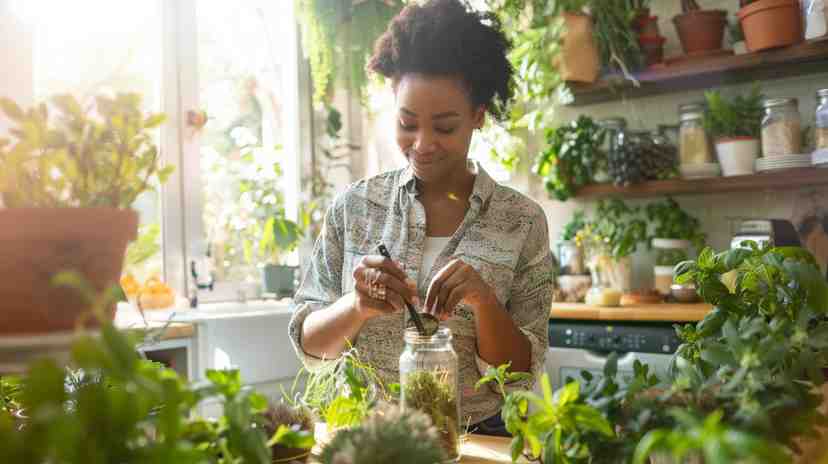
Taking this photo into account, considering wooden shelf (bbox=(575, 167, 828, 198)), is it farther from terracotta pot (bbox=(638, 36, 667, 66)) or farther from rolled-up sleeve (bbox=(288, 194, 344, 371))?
rolled-up sleeve (bbox=(288, 194, 344, 371))

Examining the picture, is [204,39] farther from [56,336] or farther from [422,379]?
[56,336]

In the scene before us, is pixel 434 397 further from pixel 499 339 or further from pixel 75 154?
pixel 75 154

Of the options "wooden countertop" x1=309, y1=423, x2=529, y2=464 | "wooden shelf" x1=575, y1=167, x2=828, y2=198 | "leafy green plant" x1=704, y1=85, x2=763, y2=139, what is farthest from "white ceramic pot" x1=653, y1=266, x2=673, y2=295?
"wooden countertop" x1=309, y1=423, x2=529, y2=464

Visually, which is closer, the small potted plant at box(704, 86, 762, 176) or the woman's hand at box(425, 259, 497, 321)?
the woman's hand at box(425, 259, 497, 321)

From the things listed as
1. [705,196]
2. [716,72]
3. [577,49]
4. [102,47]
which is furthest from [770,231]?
[102,47]

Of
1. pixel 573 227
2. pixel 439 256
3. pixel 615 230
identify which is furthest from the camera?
pixel 573 227

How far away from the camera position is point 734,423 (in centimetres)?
59

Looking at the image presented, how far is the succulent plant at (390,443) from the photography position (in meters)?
0.59

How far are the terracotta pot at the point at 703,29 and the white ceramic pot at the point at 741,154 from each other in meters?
0.41

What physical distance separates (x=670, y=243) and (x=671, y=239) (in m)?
0.03

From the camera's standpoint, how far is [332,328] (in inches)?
56.2

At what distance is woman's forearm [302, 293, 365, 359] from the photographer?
138cm

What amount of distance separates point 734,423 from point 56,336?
1.65ft

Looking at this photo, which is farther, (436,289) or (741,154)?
(741,154)
